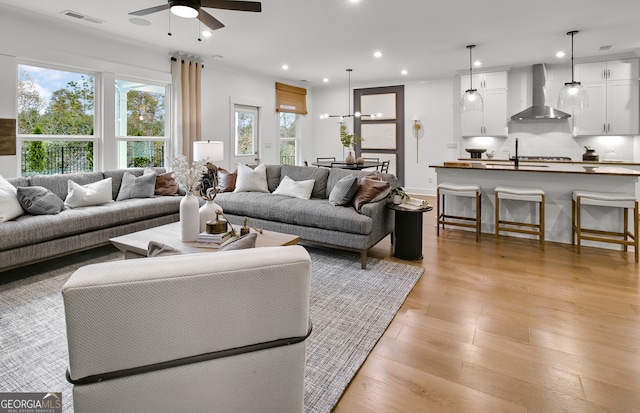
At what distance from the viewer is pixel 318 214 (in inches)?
156

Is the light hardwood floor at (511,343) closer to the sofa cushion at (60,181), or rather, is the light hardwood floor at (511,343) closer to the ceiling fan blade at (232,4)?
the ceiling fan blade at (232,4)

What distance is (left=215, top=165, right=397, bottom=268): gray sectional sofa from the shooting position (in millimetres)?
3764

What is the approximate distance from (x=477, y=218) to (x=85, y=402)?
4.61m

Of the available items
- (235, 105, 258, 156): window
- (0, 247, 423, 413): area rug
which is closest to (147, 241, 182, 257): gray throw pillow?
(0, 247, 423, 413): area rug

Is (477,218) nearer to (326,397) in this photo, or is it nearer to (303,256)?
(326,397)

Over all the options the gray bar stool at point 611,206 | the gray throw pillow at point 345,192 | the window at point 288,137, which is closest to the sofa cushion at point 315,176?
the gray throw pillow at point 345,192

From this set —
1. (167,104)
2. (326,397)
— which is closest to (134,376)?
(326,397)

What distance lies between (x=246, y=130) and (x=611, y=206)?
20.6ft

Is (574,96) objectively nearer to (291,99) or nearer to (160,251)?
(160,251)

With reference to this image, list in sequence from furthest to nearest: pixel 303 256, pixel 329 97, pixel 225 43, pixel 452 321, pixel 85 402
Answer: pixel 329 97 < pixel 225 43 < pixel 452 321 < pixel 303 256 < pixel 85 402

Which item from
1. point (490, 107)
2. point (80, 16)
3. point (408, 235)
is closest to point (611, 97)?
point (490, 107)

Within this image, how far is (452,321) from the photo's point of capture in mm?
2646

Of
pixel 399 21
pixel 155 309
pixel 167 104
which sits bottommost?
pixel 155 309

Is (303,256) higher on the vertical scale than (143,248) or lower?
higher
